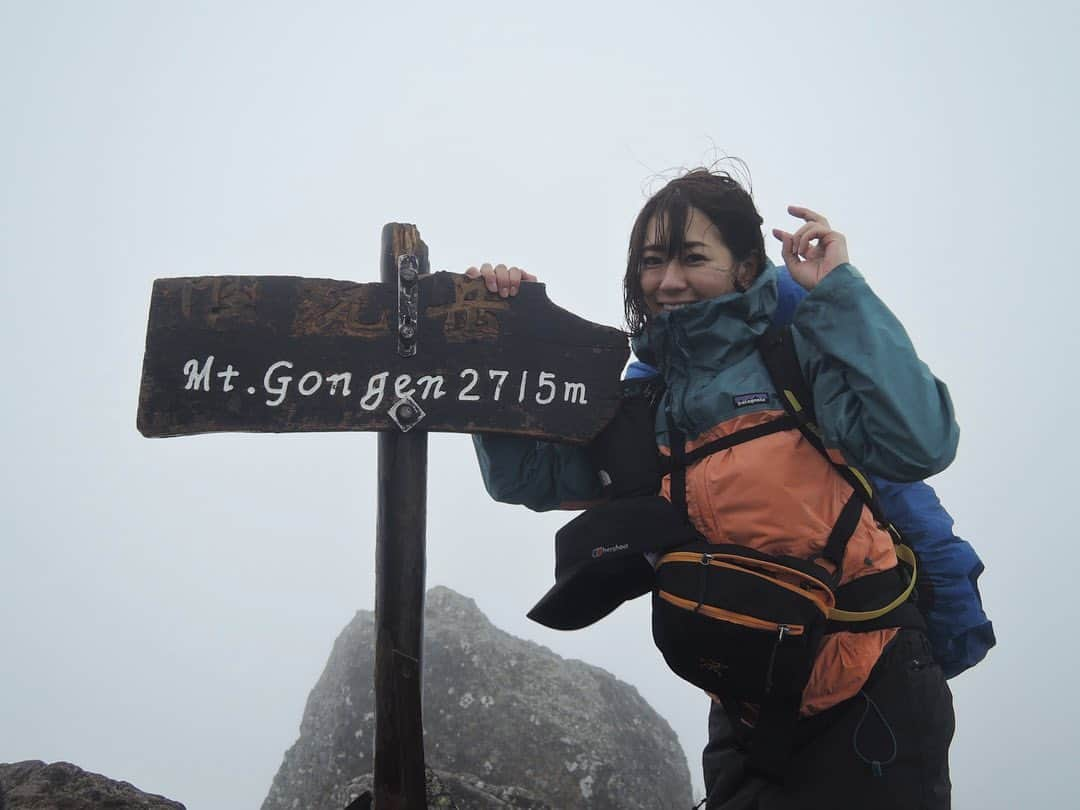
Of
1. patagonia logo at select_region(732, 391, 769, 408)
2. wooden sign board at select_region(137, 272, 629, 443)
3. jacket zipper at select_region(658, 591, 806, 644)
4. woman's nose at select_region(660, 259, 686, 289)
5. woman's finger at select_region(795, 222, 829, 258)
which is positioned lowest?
jacket zipper at select_region(658, 591, 806, 644)

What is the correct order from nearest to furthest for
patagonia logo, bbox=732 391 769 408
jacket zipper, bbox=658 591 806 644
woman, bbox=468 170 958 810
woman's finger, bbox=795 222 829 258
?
jacket zipper, bbox=658 591 806 644
woman, bbox=468 170 958 810
patagonia logo, bbox=732 391 769 408
woman's finger, bbox=795 222 829 258

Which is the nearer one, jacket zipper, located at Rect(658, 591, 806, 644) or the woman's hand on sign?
jacket zipper, located at Rect(658, 591, 806, 644)

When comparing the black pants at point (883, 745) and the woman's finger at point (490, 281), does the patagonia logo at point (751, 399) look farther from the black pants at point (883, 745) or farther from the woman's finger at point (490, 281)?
the woman's finger at point (490, 281)

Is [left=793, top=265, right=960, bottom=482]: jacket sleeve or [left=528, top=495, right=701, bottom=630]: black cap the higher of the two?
[left=793, top=265, right=960, bottom=482]: jacket sleeve

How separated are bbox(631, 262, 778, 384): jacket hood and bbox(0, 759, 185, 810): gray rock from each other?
3021 millimetres

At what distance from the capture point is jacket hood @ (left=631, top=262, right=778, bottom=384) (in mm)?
2602

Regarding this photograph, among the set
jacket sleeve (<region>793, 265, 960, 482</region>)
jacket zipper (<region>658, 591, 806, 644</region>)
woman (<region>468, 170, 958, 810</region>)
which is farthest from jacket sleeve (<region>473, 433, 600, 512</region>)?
jacket sleeve (<region>793, 265, 960, 482</region>)

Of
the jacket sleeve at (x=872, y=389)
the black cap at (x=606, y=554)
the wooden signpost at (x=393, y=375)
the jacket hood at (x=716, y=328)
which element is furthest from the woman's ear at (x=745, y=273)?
the black cap at (x=606, y=554)

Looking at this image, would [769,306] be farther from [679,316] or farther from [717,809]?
[717,809]

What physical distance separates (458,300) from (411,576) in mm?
1241

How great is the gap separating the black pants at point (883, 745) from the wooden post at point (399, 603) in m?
1.36

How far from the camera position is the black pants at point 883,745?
2238 millimetres

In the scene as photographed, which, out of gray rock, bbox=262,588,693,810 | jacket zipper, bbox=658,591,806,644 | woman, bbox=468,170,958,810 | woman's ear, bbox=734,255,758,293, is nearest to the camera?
jacket zipper, bbox=658,591,806,644

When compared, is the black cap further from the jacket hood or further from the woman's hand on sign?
the woman's hand on sign
